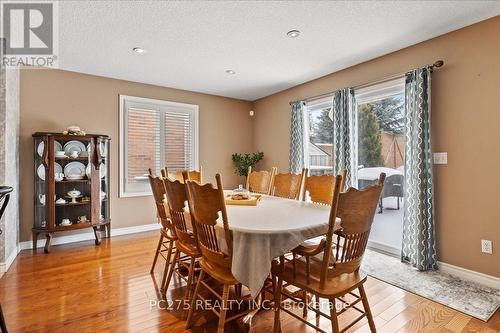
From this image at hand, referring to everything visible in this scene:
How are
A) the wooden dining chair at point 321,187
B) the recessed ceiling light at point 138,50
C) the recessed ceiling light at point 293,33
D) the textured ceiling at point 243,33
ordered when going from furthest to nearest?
the recessed ceiling light at point 138,50, the recessed ceiling light at point 293,33, the wooden dining chair at point 321,187, the textured ceiling at point 243,33

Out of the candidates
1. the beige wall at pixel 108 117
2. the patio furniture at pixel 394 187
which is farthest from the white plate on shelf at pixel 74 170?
the patio furniture at pixel 394 187

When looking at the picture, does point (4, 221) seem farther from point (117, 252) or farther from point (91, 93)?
point (91, 93)

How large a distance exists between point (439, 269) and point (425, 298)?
0.75 meters

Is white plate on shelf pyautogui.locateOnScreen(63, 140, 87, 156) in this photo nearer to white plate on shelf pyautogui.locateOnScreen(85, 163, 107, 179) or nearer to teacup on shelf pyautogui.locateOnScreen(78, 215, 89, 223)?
white plate on shelf pyautogui.locateOnScreen(85, 163, 107, 179)

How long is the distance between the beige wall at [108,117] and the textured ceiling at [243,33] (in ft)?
1.12

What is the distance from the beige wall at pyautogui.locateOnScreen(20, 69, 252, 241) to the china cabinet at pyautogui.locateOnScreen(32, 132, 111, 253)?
217 millimetres

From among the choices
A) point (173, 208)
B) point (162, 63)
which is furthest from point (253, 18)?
point (173, 208)

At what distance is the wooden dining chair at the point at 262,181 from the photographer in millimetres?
3135

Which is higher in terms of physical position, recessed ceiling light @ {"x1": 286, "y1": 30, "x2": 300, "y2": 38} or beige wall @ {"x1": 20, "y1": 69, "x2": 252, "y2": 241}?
recessed ceiling light @ {"x1": 286, "y1": 30, "x2": 300, "y2": 38}

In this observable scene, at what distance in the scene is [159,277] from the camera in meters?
2.68

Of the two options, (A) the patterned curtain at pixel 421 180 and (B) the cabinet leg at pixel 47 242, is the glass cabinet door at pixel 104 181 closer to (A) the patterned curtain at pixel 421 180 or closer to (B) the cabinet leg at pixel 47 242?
(B) the cabinet leg at pixel 47 242

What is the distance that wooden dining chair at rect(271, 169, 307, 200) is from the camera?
2.78 m

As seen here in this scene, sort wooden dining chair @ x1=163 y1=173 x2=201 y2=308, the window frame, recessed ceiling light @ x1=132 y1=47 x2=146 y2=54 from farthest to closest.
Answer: the window frame < recessed ceiling light @ x1=132 y1=47 x2=146 y2=54 < wooden dining chair @ x1=163 y1=173 x2=201 y2=308

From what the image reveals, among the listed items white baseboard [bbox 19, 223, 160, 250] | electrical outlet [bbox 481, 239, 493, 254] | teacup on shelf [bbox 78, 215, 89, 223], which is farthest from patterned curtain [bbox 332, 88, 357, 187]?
teacup on shelf [bbox 78, 215, 89, 223]
